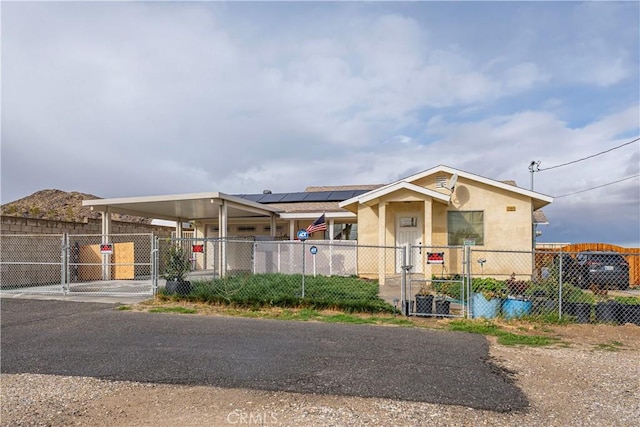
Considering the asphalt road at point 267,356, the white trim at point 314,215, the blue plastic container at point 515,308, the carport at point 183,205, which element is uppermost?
the carport at point 183,205

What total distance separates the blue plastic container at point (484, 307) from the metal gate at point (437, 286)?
235 mm

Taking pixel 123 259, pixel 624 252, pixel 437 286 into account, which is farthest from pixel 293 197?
pixel 624 252

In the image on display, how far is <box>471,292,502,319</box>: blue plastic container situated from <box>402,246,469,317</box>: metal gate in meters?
0.23

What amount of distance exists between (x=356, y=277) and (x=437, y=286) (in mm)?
3824

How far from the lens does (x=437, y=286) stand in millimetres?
13578

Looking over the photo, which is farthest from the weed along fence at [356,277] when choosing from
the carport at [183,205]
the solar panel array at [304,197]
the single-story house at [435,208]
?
the solar panel array at [304,197]

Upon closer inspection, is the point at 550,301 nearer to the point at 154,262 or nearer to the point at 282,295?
the point at 282,295

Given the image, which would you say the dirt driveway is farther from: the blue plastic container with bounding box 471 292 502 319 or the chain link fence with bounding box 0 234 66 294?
the chain link fence with bounding box 0 234 66 294

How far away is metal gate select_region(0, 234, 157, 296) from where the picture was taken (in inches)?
541

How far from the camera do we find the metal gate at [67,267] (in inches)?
541

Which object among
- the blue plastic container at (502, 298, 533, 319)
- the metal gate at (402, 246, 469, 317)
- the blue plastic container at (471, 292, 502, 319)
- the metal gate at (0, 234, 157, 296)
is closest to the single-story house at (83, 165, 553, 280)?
the metal gate at (402, 246, 469, 317)

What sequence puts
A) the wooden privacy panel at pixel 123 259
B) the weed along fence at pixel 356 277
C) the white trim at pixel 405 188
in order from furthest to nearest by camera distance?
the wooden privacy panel at pixel 123 259
the white trim at pixel 405 188
the weed along fence at pixel 356 277

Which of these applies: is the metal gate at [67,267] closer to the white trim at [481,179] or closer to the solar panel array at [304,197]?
the solar panel array at [304,197]

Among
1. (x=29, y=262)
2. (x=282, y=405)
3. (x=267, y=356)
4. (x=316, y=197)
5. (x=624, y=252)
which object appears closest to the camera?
(x=282, y=405)
